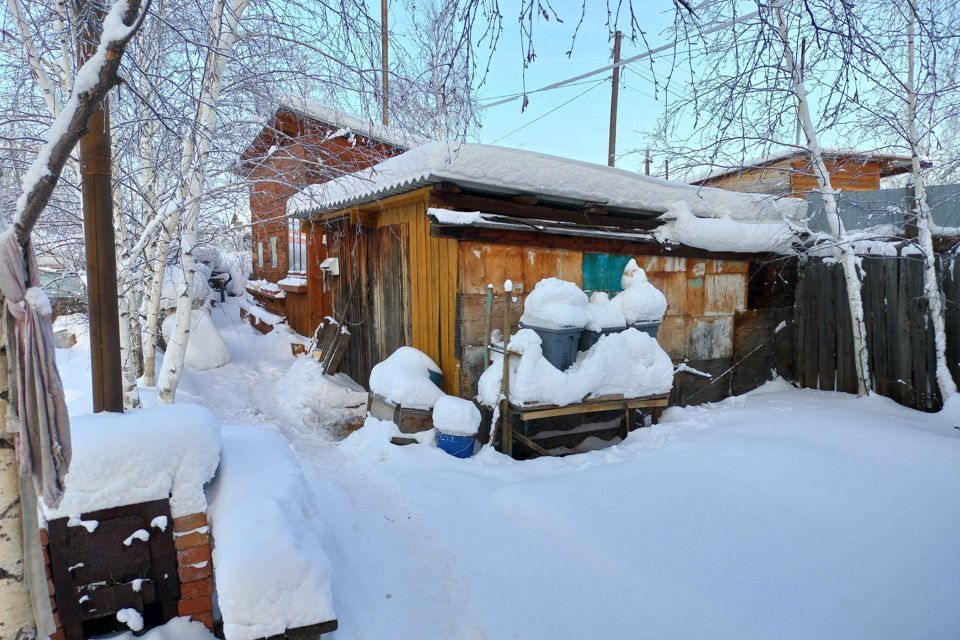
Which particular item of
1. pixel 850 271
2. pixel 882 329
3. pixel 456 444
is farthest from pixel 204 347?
pixel 882 329

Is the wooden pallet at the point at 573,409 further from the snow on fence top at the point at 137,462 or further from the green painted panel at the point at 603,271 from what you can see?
the snow on fence top at the point at 137,462

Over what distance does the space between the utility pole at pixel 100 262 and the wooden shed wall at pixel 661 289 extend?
138 inches

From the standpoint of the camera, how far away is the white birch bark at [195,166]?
396 cm

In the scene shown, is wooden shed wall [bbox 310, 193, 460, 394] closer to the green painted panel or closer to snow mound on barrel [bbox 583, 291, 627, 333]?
snow mound on barrel [bbox 583, 291, 627, 333]

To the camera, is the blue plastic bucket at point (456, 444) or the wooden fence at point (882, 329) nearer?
the blue plastic bucket at point (456, 444)

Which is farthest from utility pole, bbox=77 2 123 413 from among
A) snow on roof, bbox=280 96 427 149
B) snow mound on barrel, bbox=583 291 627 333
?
snow mound on barrel, bbox=583 291 627 333

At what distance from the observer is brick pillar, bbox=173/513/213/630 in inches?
85.2

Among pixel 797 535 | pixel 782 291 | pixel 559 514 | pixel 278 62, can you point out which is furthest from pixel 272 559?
pixel 782 291

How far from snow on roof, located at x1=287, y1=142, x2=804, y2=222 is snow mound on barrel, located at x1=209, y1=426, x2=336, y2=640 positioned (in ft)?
9.07

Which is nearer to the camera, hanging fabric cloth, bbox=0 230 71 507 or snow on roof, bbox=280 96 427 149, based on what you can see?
hanging fabric cloth, bbox=0 230 71 507

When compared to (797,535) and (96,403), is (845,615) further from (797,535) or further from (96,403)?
(96,403)

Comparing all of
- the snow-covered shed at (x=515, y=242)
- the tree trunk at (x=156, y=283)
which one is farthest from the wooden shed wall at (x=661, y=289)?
the tree trunk at (x=156, y=283)

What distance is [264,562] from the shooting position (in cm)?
196

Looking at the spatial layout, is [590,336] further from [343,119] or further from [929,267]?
[929,267]
